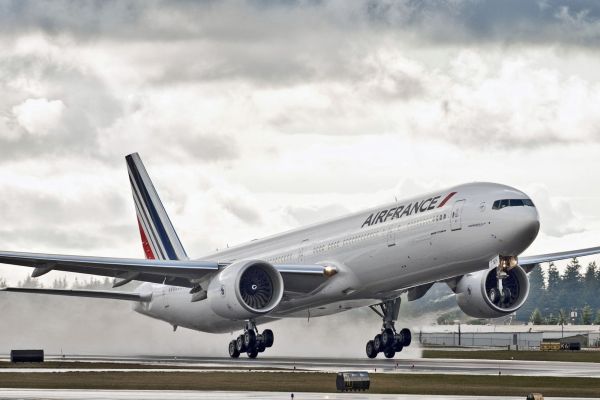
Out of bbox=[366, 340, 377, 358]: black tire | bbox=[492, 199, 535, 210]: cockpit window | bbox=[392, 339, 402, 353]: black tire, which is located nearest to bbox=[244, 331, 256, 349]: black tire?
bbox=[366, 340, 377, 358]: black tire

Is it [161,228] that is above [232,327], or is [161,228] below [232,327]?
above

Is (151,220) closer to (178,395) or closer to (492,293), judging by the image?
(492,293)

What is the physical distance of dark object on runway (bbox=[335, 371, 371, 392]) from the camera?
39.5 m

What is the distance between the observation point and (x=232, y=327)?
69750 mm

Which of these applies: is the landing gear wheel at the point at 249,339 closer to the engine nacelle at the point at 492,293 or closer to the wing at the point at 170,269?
the wing at the point at 170,269

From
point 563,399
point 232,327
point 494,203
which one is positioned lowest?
point 563,399

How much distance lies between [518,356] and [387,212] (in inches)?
748

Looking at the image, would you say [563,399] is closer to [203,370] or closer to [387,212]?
[203,370]

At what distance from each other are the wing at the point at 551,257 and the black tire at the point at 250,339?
16.1 metres

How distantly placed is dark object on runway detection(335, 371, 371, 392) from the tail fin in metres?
39.6

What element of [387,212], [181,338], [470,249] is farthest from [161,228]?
[470,249]

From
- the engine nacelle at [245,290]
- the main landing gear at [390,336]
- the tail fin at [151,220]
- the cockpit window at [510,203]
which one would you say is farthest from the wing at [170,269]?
the tail fin at [151,220]

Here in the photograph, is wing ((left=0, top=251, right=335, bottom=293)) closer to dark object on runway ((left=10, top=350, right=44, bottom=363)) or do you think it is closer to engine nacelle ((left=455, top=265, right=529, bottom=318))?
dark object on runway ((left=10, top=350, right=44, bottom=363))

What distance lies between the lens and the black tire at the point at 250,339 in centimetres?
6475
